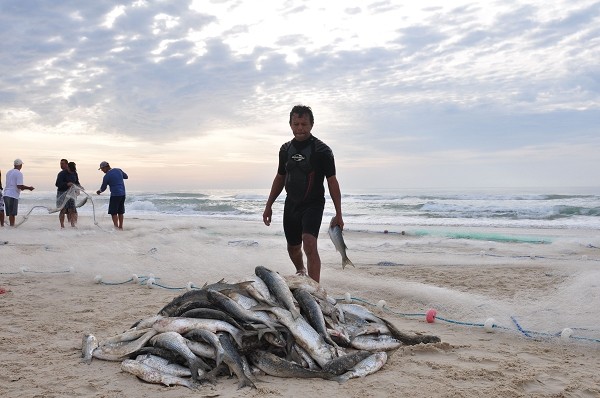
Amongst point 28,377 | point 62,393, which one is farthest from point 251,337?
point 28,377

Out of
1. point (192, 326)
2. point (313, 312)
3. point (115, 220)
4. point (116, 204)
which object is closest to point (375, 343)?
point (313, 312)

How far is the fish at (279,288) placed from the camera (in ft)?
14.2

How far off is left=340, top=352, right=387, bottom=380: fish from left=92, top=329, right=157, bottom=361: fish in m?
1.74

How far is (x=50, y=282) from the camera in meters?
7.83

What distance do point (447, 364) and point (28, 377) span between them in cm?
351

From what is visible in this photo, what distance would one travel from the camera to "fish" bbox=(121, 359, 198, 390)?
3.69 meters

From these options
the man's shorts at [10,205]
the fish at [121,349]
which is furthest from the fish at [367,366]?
the man's shorts at [10,205]

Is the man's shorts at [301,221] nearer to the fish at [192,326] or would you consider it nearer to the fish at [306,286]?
the fish at [306,286]

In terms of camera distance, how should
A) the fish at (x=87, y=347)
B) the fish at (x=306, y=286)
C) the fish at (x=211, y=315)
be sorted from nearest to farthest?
the fish at (x=211, y=315) < the fish at (x=87, y=347) < the fish at (x=306, y=286)

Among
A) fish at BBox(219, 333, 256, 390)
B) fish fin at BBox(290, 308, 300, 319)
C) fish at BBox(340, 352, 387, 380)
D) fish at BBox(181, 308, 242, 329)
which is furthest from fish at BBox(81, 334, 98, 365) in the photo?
fish at BBox(340, 352, 387, 380)

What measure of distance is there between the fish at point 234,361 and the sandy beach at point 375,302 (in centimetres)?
10

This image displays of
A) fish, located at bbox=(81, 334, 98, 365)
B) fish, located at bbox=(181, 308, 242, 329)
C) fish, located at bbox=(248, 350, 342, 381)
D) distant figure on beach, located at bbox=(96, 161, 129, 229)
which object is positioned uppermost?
distant figure on beach, located at bbox=(96, 161, 129, 229)

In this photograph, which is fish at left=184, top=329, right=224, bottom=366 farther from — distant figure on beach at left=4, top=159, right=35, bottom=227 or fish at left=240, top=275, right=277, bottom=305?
distant figure on beach at left=4, top=159, right=35, bottom=227

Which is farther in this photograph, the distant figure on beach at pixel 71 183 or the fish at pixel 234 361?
the distant figure on beach at pixel 71 183
